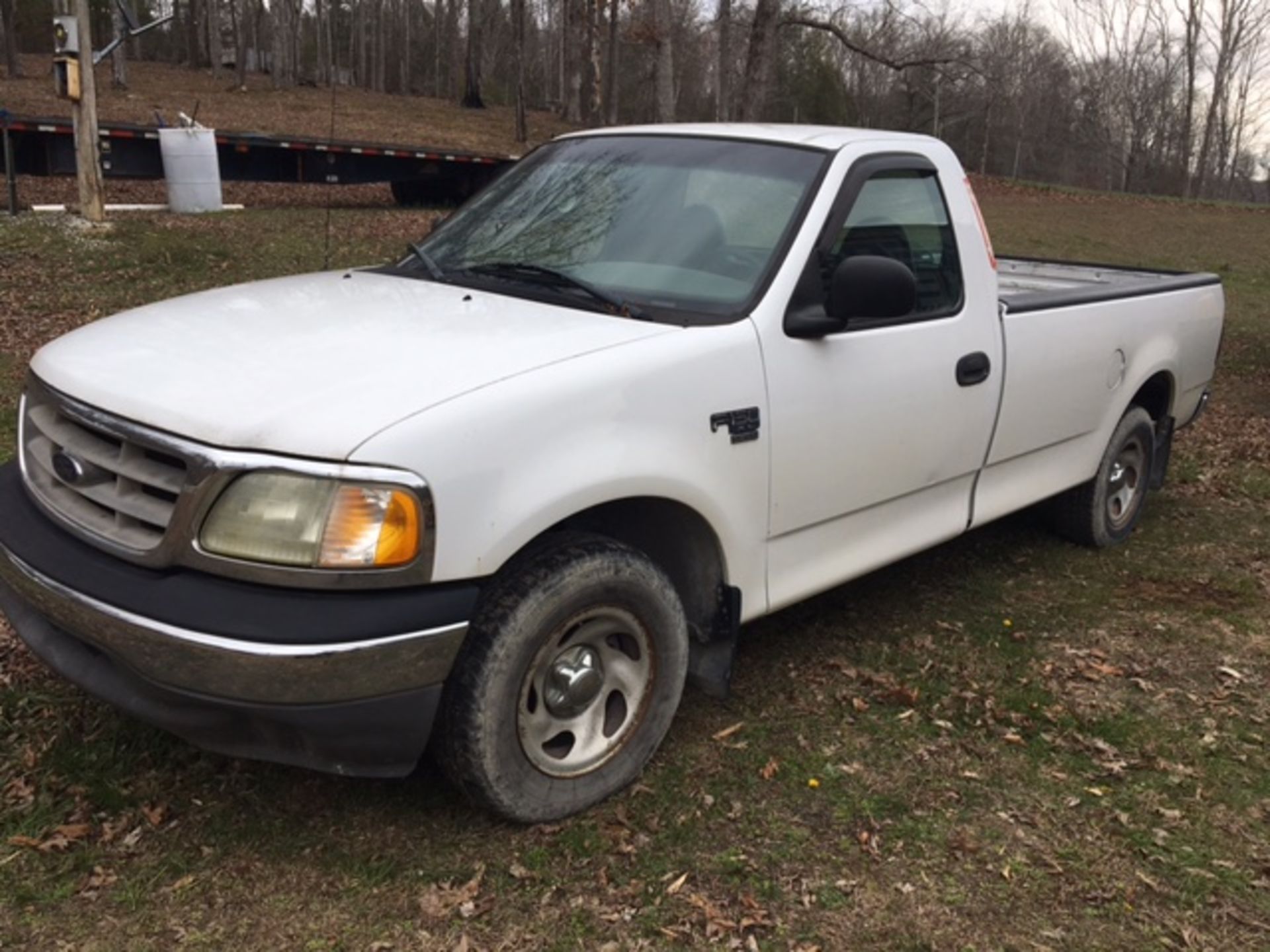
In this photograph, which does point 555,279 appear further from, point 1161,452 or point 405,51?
point 405,51

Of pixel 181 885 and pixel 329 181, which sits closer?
pixel 181 885

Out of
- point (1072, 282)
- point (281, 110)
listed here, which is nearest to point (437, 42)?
point (281, 110)

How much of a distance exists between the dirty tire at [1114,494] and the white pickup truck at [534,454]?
100 cm

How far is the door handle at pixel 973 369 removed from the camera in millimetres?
4055

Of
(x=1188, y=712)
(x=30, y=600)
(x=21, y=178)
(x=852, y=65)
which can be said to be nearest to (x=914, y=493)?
(x=1188, y=712)

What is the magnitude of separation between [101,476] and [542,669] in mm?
1186

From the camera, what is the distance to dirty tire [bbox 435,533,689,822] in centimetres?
278

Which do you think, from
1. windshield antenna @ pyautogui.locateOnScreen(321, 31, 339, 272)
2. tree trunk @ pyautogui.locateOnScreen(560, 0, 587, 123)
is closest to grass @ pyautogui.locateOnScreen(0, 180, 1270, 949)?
windshield antenna @ pyautogui.locateOnScreen(321, 31, 339, 272)

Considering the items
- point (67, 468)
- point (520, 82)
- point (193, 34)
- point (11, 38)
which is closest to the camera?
point (67, 468)

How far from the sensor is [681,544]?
11.1 feet

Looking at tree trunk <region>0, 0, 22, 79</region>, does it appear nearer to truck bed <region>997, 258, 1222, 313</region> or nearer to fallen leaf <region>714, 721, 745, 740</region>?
truck bed <region>997, 258, 1222, 313</region>

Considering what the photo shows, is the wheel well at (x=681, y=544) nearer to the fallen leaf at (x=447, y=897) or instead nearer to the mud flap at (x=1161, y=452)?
the fallen leaf at (x=447, y=897)

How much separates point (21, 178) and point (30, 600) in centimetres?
1815

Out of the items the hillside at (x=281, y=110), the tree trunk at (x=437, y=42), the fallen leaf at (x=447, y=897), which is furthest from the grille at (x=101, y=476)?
the tree trunk at (x=437, y=42)
